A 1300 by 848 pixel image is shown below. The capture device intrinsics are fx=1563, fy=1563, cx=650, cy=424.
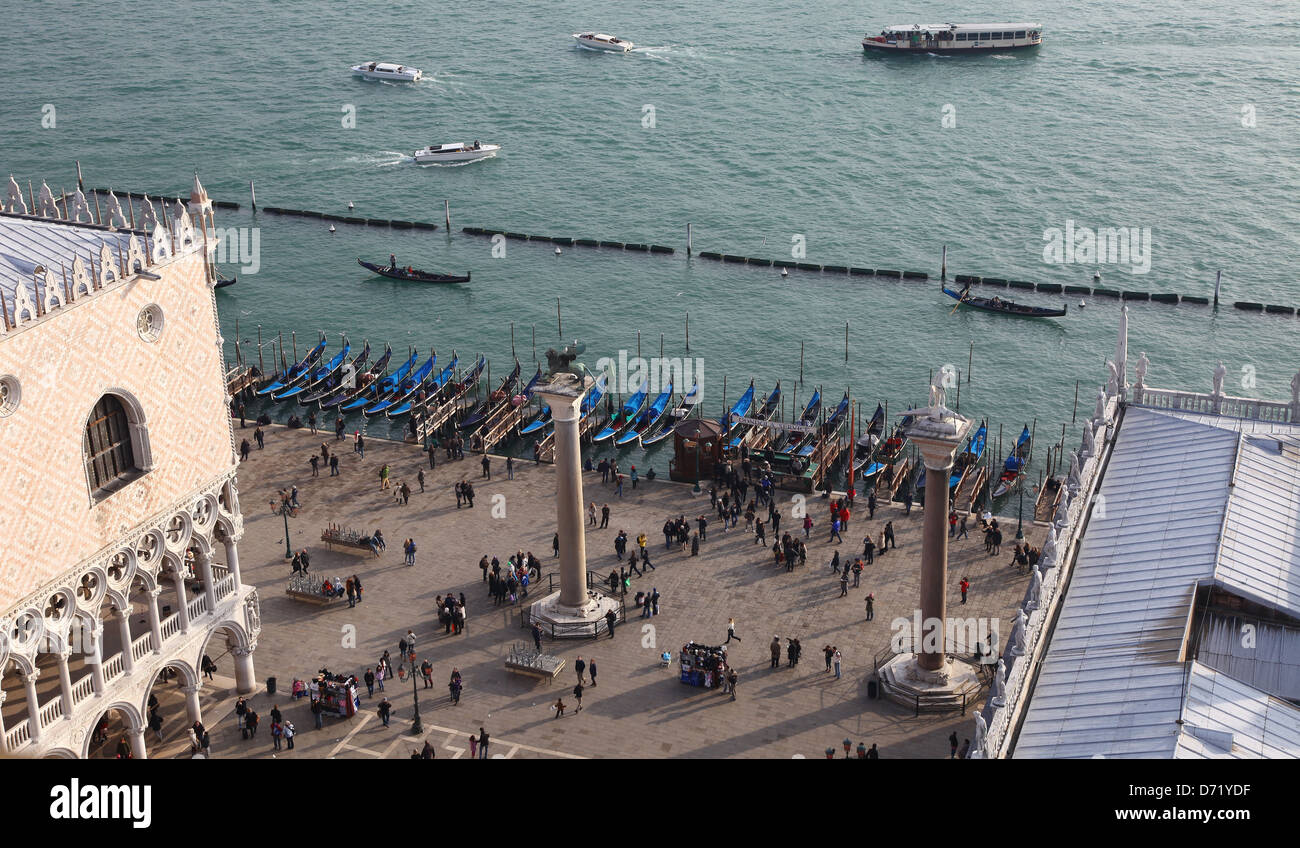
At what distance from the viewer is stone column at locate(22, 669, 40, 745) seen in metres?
52.8

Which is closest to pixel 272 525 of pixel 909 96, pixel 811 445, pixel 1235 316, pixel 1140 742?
pixel 811 445

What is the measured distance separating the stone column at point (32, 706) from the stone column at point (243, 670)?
1228cm

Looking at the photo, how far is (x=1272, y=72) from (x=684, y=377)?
114 m

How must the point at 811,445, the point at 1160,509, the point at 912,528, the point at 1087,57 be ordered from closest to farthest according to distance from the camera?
the point at 1160,509, the point at 912,528, the point at 811,445, the point at 1087,57

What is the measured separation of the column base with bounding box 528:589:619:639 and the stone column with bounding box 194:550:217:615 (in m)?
15.2

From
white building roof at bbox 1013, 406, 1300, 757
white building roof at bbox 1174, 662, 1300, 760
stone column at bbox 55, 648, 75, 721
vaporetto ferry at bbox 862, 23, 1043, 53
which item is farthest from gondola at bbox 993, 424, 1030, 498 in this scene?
vaporetto ferry at bbox 862, 23, 1043, 53

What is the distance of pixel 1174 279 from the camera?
130 m

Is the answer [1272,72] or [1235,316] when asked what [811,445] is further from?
[1272,72]

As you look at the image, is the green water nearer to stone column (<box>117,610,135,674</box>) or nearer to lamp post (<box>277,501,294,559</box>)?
lamp post (<box>277,501,294,559</box>)

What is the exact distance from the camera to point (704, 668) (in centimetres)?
6738

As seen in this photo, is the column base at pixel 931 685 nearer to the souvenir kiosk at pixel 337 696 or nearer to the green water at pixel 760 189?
the souvenir kiosk at pixel 337 696

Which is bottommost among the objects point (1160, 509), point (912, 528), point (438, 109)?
point (912, 528)

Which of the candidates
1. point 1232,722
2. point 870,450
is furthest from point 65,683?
point 870,450

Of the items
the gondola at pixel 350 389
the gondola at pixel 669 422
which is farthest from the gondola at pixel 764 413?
the gondola at pixel 350 389
